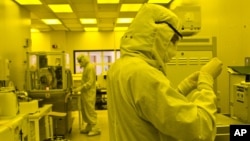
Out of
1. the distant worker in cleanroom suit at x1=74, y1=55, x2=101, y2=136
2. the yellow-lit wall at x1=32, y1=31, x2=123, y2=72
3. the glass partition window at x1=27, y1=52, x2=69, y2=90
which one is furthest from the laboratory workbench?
the yellow-lit wall at x1=32, y1=31, x2=123, y2=72

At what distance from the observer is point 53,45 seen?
33.0 ft

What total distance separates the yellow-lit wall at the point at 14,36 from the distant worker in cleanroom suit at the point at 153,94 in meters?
3.88

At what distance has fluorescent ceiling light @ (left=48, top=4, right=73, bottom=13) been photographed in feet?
19.0

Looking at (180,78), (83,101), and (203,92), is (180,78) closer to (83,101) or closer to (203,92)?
(203,92)

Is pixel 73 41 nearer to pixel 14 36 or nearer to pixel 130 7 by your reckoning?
pixel 130 7

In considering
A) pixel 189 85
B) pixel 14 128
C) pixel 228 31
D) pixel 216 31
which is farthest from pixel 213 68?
pixel 216 31

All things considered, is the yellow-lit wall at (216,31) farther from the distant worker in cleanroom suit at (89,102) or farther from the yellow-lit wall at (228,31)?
the distant worker in cleanroom suit at (89,102)

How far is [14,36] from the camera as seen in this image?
17.6 ft

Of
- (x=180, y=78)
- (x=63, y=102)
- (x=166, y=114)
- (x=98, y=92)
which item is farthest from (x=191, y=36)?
(x=98, y=92)

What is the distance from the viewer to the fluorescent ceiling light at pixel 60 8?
5802mm

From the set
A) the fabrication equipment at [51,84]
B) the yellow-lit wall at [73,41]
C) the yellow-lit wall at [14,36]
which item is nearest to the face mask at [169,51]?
the yellow-lit wall at [14,36]

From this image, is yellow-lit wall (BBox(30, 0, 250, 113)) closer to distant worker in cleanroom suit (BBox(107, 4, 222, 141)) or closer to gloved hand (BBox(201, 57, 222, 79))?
gloved hand (BBox(201, 57, 222, 79))

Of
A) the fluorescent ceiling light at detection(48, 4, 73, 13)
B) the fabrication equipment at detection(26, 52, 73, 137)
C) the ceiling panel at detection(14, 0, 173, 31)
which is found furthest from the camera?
the fluorescent ceiling light at detection(48, 4, 73, 13)

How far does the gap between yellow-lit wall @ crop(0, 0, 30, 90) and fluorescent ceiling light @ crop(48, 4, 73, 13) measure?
64 centimetres
